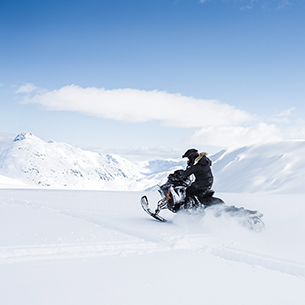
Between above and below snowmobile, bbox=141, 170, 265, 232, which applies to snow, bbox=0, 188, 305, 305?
below

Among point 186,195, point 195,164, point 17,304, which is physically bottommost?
point 17,304

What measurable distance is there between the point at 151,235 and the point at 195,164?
6.89ft

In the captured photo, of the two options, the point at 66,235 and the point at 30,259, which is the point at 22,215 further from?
the point at 30,259

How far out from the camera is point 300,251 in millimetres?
4836

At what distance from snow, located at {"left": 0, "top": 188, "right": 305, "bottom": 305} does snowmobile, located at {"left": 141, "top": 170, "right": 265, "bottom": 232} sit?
20cm

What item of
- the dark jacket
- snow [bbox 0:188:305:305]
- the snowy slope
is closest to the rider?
the dark jacket

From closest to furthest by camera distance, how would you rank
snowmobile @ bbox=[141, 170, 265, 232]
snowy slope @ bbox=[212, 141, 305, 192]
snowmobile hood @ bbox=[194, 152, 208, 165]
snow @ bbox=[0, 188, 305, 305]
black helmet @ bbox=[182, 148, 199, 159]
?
1. snow @ bbox=[0, 188, 305, 305]
2. snowmobile @ bbox=[141, 170, 265, 232]
3. snowmobile hood @ bbox=[194, 152, 208, 165]
4. black helmet @ bbox=[182, 148, 199, 159]
5. snowy slope @ bbox=[212, 141, 305, 192]

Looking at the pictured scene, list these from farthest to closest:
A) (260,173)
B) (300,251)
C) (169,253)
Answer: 1. (260,173)
2. (300,251)
3. (169,253)

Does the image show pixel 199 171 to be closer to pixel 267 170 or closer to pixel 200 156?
pixel 200 156

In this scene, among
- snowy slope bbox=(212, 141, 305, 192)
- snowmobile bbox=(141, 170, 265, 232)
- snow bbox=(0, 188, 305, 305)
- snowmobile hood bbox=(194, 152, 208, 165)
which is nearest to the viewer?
snow bbox=(0, 188, 305, 305)

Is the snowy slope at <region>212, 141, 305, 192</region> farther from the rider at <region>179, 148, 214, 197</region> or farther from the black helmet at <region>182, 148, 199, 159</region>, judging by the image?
the black helmet at <region>182, 148, 199, 159</region>

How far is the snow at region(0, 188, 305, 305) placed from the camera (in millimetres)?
2914

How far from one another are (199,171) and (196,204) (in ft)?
2.67

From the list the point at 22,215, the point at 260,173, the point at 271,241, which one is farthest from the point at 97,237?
the point at 260,173
